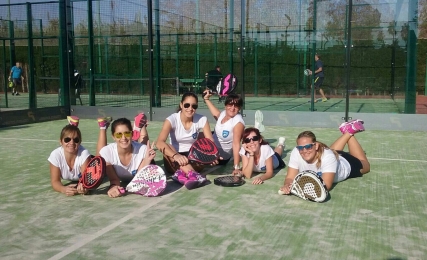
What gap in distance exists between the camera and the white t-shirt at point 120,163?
559 cm

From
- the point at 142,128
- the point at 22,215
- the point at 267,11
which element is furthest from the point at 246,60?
the point at 22,215

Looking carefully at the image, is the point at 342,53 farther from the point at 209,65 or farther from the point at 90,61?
the point at 90,61

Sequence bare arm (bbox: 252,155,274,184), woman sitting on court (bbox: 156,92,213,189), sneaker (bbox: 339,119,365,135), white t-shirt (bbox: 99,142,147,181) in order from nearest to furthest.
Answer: white t-shirt (bbox: 99,142,147,181) < woman sitting on court (bbox: 156,92,213,189) < bare arm (bbox: 252,155,274,184) < sneaker (bbox: 339,119,365,135)

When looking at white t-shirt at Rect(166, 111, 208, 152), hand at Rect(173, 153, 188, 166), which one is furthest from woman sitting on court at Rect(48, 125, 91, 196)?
white t-shirt at Rect(166, 111, 208, 152)

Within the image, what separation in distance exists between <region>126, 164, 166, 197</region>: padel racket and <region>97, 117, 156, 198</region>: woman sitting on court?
0.60ft

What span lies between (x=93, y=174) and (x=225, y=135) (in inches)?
92.2

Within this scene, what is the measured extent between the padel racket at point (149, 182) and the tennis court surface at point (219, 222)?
3.7 inches

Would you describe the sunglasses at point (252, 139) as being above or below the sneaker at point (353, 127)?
below

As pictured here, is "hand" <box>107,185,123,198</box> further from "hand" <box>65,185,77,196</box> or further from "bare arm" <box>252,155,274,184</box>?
"bare arm" <box>252,155,274,184</box>

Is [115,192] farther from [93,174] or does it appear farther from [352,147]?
[352,147]

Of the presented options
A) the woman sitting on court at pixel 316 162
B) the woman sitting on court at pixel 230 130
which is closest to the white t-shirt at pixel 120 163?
the woman sitting on court at pixel 230 130

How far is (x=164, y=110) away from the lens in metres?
13.8

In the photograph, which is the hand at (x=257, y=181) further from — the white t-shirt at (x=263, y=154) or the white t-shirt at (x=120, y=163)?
the white t-shirt at (x=120, y=163)

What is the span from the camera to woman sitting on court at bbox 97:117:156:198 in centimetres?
542
